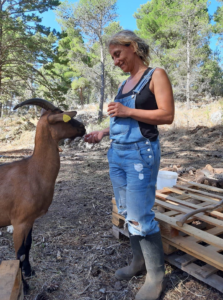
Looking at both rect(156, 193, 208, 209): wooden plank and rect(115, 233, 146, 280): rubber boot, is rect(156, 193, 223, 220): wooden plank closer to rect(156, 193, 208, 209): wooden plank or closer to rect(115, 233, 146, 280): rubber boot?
rect(156, 193, 208, 209): wooden plank

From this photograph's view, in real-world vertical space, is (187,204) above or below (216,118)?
below

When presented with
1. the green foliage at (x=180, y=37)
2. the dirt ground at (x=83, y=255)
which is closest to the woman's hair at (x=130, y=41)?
the dirt ground at (x=83, y=255)

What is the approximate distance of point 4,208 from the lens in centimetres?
241

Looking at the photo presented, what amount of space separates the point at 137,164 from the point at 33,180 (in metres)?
1.19

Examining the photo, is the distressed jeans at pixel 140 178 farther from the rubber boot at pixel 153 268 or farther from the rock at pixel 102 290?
the rock at pixel 102 290

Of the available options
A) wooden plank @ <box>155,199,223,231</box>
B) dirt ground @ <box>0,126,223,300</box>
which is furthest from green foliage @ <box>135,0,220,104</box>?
wooden plank @ <box>155,199,223,231</box>

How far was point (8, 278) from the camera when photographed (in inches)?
A: 66.8

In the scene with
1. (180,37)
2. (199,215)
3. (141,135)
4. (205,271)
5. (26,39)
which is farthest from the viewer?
(180,37)

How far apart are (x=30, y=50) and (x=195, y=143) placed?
8.51 m

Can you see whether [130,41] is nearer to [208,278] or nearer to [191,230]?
[191,230]

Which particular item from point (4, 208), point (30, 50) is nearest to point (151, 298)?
point (4, 208)

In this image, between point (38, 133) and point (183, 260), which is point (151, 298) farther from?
point (38, 133)

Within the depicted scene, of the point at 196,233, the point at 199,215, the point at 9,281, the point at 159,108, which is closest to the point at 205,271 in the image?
the point at 196,233

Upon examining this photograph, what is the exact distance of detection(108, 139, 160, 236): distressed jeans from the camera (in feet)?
6.33
